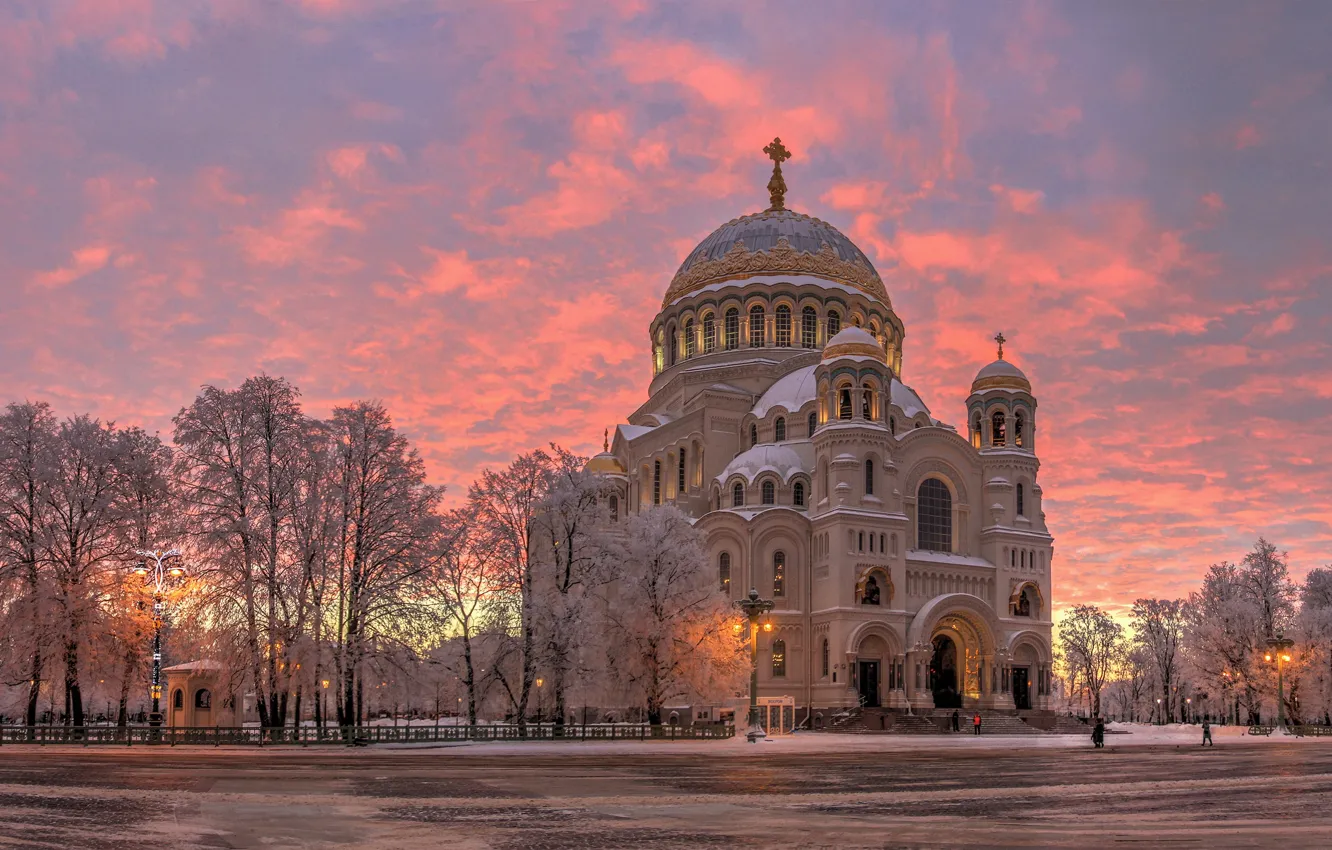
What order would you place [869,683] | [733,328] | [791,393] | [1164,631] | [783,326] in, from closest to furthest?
[869,683] < [791,393] < [783,326] < [733,328] < [1164,631]

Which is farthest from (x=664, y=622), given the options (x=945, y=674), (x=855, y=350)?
(x=855, y=350)

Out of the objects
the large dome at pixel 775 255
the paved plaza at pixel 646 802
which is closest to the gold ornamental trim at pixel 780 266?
the large dome at pixel 775 255

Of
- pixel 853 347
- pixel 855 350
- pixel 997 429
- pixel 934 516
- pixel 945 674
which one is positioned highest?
pixel 853 347

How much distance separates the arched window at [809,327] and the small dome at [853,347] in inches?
394

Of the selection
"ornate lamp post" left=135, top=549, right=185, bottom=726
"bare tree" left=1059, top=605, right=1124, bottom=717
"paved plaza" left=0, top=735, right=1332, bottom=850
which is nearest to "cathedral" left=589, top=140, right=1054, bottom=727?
"paved plaza" left=0, top=735, right=1332, bottom=850

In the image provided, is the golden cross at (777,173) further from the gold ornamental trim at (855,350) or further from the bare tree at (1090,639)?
the bare tree at (1090,639)

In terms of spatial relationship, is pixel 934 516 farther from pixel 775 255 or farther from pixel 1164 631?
pixel 1164 631

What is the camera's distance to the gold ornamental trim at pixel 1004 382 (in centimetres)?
6800

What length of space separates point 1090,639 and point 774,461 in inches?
2330

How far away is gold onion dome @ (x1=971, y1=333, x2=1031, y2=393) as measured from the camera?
68000 mm

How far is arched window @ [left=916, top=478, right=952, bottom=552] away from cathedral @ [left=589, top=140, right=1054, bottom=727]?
3.6 inches

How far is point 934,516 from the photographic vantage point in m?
66.1

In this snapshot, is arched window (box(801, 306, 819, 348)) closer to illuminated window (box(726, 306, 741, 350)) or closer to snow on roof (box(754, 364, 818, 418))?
illuminated window (box(726, 306, 741, 350))

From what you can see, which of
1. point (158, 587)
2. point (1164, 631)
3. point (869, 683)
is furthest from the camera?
point (1164, 631)
